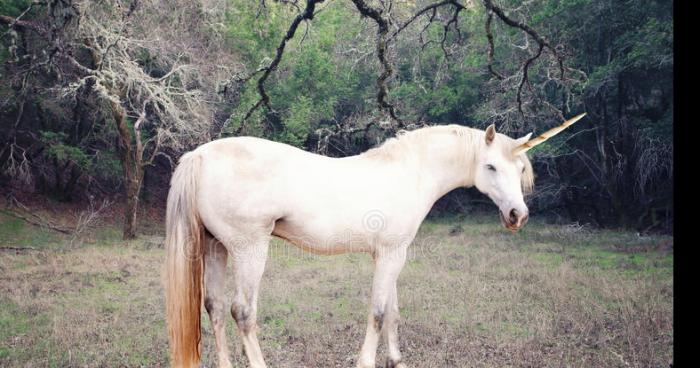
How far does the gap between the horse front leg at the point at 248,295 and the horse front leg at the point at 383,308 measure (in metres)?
0.78

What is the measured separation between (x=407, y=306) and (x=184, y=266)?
3420mm

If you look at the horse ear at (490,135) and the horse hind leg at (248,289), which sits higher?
the horse ear at (490,135)

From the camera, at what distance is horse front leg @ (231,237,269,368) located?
3980mm

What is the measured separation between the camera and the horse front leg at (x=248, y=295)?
3980mm

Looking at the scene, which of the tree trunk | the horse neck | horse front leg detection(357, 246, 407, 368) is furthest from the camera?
the tree trunk

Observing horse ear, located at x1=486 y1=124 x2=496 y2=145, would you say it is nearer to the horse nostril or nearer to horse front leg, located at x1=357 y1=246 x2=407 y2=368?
the horse nostril

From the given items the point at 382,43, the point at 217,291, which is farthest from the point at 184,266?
the point at 382,43

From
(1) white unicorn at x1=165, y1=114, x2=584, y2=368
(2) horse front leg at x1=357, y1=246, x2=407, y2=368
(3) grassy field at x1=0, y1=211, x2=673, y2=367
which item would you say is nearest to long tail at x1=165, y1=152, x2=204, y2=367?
(1) white unicorn at x1=165, y1=114, x2=584, y2=368

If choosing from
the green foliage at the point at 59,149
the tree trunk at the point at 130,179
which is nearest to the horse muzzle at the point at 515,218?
the tree trunk at the point at 130,179

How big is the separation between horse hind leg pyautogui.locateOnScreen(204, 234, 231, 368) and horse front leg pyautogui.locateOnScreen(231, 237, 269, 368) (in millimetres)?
156

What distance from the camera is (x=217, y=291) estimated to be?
4.14 metres

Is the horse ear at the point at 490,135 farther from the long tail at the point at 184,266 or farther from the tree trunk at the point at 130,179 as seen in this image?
the tree trunk at the point at 130,179

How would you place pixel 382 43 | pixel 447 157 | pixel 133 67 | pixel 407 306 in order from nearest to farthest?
pixel 447 157, pixel 382 43, pixel 407 306, pixel 133 67

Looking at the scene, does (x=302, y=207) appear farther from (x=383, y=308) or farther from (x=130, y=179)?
(x=130, y=179)
